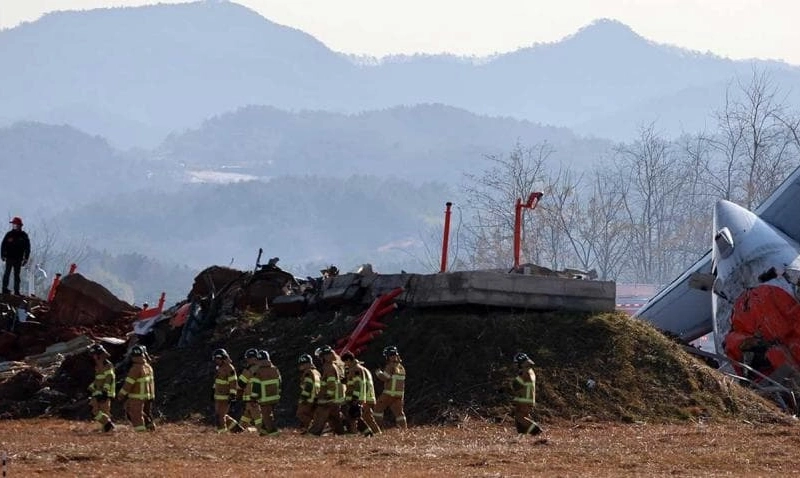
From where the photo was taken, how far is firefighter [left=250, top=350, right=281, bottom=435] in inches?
934

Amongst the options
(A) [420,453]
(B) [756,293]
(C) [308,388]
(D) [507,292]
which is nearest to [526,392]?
(C) [308,388]

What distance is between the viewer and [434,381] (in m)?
27.2

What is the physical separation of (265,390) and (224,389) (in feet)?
4.67

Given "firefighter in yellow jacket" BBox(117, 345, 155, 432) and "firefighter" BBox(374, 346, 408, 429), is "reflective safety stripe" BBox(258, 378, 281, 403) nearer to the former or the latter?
"firefighter" BBox(374, 346, 408, 429)

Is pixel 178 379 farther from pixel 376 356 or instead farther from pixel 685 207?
pixel 685 207

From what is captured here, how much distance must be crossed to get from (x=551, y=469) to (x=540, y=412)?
24.5ft

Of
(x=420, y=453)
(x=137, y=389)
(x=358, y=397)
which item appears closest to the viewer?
(x=420, y=453)

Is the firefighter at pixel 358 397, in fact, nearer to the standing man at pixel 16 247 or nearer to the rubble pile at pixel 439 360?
the rubble pile at pixel 439 360

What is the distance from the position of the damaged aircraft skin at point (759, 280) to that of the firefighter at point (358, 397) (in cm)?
1043

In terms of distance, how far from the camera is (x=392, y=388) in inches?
962

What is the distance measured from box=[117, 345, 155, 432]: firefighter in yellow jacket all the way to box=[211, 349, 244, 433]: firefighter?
114 centimetres

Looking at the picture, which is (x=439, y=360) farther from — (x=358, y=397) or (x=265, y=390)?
(x=265, y=390)

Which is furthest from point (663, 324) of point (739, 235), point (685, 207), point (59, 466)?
point (685, 207)

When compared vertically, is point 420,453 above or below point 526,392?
below
